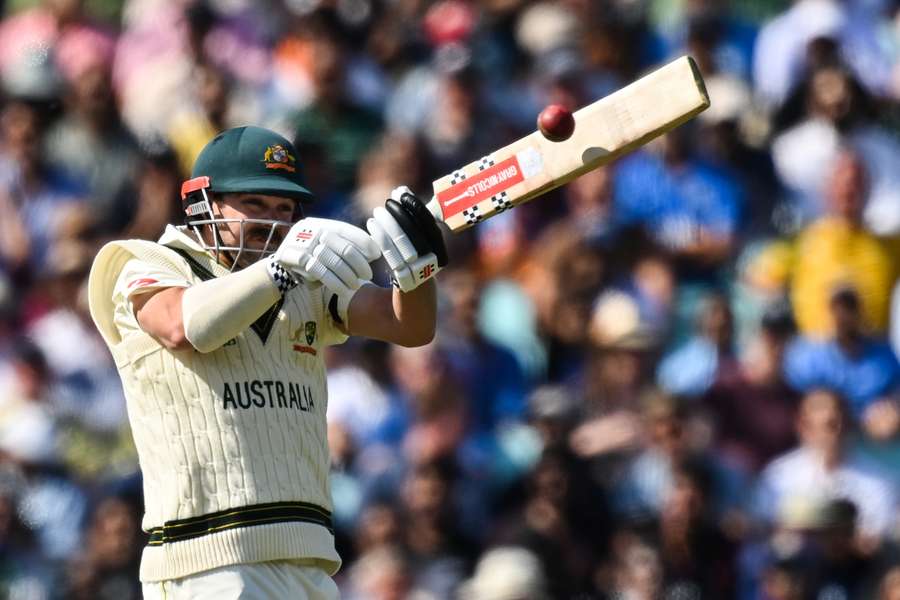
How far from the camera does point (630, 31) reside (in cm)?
802

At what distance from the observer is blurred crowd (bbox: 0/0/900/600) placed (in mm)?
6547

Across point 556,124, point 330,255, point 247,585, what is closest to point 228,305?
point 330,255

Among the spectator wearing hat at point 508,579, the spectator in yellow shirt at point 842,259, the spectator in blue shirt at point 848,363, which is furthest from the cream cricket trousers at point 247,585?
the spectator in yellow shirt at point 842,259

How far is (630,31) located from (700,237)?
49.6 inches

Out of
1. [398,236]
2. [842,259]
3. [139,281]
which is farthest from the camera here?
[842,259]

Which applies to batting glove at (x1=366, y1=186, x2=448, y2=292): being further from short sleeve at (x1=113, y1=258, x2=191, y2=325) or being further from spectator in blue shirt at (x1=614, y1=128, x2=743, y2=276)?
spectator in blue shirt at (x1=614, y1=128, x2=743, y2=276)

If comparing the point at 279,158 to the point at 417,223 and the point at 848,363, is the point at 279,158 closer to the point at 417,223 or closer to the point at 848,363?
the point at 417,223

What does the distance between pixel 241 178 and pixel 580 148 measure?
2.66ft

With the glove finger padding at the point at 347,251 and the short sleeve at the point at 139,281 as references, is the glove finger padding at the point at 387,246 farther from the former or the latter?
the short sleeve at the point at 139,281

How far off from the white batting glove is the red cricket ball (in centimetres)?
53

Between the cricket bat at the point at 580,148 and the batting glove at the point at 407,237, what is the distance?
0.68ft

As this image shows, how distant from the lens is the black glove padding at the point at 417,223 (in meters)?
3.75

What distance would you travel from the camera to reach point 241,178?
4012mm

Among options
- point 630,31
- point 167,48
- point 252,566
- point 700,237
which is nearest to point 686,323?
point 700,237
